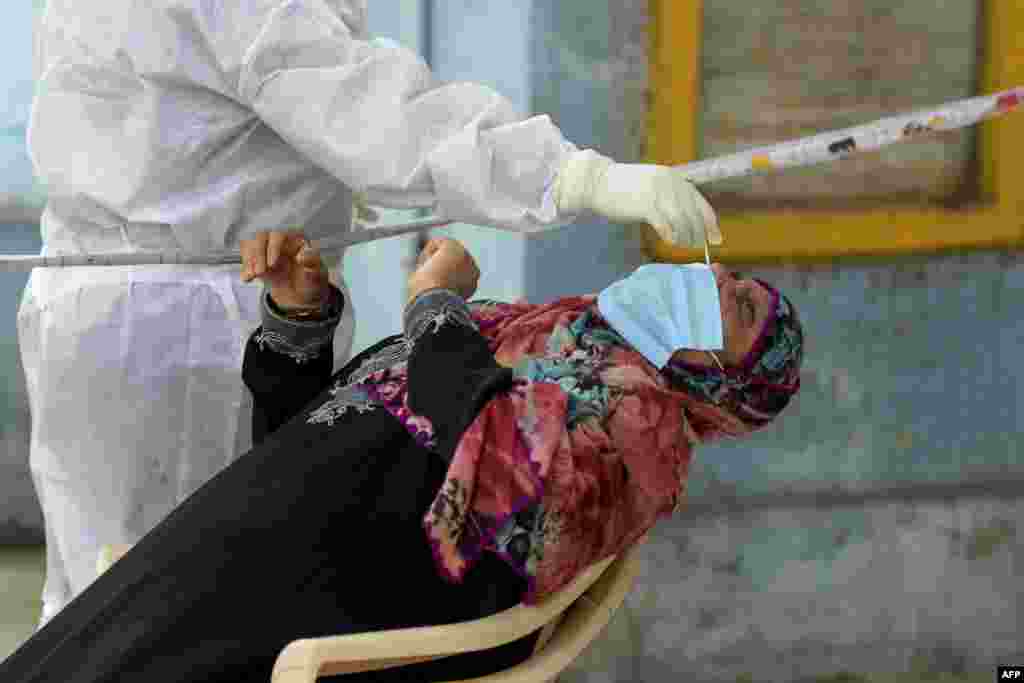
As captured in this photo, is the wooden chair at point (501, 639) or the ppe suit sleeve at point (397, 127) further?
the ppe suit sleeve at point (397, 127)

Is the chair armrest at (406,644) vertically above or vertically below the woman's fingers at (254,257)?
below

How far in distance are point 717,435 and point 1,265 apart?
878 millimetres

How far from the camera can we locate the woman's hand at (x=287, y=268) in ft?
5.98

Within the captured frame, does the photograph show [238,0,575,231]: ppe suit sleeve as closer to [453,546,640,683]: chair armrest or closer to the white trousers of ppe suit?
the white trousers of ppe suit

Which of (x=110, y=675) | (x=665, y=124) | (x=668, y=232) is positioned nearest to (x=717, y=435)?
(x=668, y=232)

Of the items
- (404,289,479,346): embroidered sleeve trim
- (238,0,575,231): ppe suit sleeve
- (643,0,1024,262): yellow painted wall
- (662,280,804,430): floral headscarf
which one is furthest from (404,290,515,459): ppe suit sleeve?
(643,0,1024,262): yellow painted wall

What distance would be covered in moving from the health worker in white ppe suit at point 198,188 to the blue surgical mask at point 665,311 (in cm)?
13

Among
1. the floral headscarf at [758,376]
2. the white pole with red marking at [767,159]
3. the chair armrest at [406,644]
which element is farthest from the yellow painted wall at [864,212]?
the chair armrest at [406,644]

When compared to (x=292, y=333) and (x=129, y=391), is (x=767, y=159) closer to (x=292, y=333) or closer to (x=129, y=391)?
(x=292, y=333)

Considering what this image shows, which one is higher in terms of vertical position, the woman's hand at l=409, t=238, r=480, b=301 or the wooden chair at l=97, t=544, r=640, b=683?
the woman's hand at l=409, t=238, r=480, b=301

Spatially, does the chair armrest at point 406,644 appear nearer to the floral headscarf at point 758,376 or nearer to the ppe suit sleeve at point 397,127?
the floral headscarf at point 758,376

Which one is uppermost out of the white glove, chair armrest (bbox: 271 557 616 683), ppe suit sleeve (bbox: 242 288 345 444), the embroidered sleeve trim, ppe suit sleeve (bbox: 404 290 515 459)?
the white glove

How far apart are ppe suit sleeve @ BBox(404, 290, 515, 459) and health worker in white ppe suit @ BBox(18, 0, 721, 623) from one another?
116 mm

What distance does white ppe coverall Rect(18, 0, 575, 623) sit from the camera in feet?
5.71
